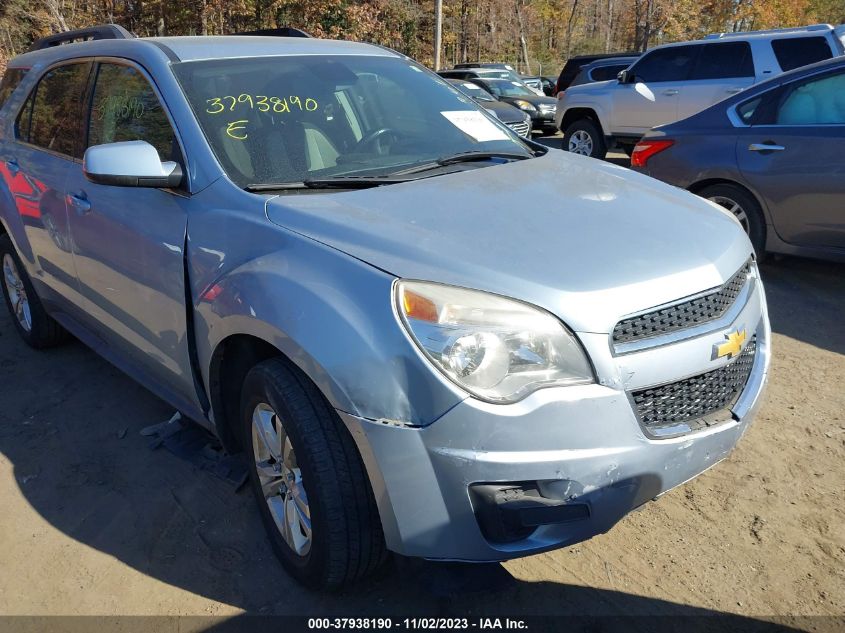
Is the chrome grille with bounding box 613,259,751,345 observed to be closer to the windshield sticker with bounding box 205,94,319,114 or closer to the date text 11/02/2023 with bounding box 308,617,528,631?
the date text 11/02/2023 with bounding box 308,617,528,631

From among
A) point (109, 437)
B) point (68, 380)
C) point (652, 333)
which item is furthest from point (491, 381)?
point (68, 380)

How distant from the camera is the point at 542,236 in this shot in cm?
231

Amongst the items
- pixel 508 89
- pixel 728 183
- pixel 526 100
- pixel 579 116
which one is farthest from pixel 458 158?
pixel 508 89

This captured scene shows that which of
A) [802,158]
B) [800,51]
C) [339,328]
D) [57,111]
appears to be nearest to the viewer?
[339,328]

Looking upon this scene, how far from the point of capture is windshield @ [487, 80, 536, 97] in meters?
16.8

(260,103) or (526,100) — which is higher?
(260,103)

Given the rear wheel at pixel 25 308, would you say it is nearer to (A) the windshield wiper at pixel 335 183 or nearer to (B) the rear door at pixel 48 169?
(B) the rear door at pixel 48 169

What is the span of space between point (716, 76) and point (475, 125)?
23.3 ft

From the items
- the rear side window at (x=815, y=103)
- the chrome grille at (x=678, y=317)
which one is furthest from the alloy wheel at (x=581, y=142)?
the chrome grille at (x=678, y=317)

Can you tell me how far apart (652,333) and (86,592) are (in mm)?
2161

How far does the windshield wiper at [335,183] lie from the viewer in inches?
105

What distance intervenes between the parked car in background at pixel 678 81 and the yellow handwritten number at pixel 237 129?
23.9 feet

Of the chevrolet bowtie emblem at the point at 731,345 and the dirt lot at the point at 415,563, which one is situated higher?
the chevrolet bowtie emblem at the point at 731,345

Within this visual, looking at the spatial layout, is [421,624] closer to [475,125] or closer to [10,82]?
[475,125]
